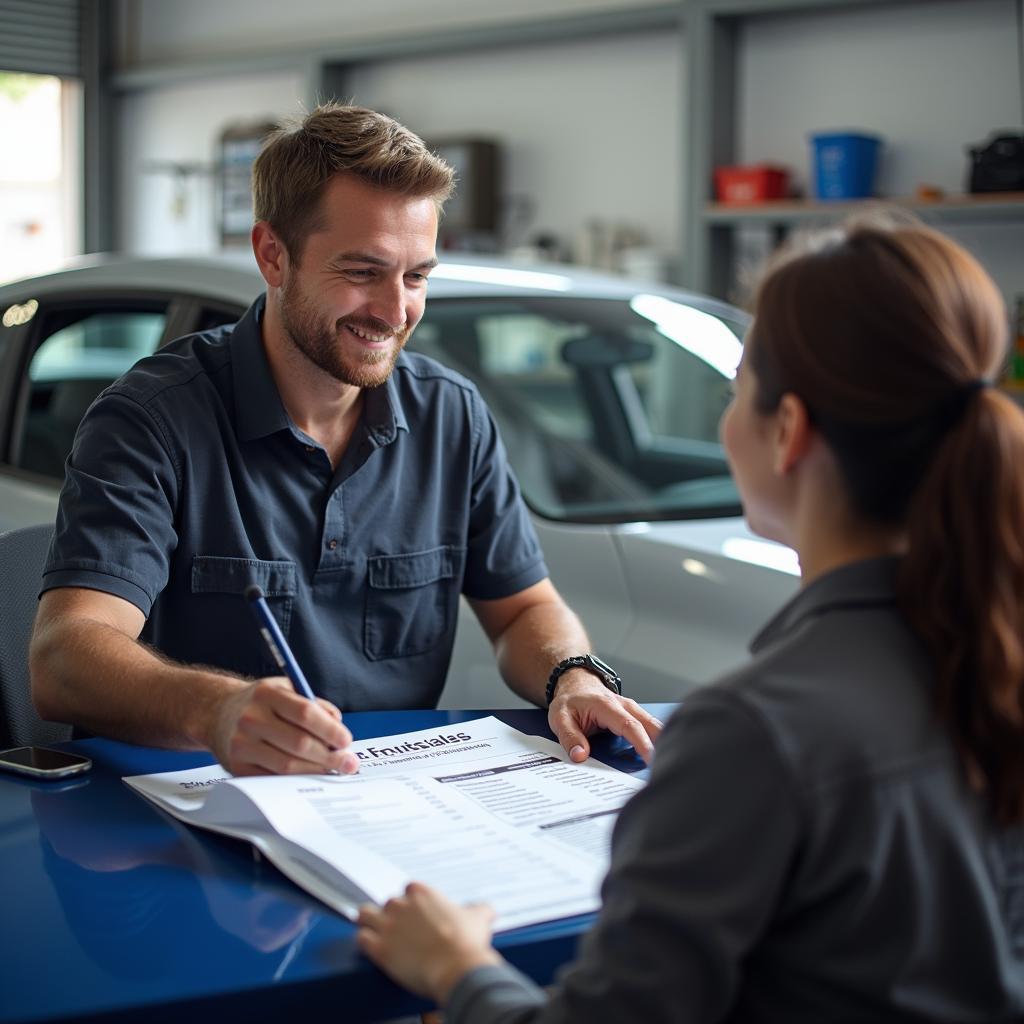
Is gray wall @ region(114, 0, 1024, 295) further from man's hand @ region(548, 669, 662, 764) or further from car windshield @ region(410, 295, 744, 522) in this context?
man's hand @ region(548, 669, 662, 764)

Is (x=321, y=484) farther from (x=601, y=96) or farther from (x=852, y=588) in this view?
(x=601, y=96)

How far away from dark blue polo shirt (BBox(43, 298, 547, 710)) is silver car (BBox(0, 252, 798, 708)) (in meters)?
0.34

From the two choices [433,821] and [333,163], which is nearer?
[433,821]

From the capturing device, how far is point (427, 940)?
1.07m

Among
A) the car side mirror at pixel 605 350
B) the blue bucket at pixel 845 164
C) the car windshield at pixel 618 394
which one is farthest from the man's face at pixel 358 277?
the blue bucket at pixel 845 164

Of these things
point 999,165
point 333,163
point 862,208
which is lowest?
point 333,163

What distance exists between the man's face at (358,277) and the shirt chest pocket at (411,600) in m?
0.27

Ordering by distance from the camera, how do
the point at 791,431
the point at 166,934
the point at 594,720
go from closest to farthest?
1. the point at 791,431
2. the point at 166,934
3. the point at 594,720

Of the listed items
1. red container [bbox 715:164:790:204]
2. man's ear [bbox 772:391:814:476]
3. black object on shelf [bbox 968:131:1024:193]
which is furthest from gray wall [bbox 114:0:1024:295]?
man's ear [bbox 772:391:814:476]

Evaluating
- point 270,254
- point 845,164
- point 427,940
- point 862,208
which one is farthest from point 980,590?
point 845,164

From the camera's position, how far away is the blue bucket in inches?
209

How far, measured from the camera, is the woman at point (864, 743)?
89 centimetres

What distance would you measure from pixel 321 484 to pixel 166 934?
0.97 m

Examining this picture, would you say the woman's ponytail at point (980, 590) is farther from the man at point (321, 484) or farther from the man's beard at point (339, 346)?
the man's beard at point (339, 346)
